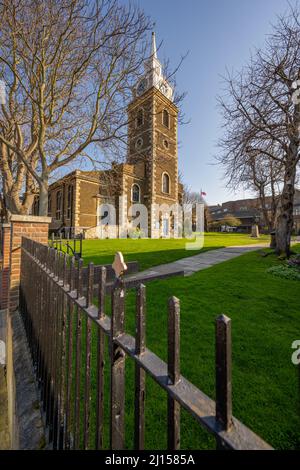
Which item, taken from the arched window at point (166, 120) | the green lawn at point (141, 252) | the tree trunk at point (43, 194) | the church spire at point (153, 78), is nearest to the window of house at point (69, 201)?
the green lawn at point (141, 252)

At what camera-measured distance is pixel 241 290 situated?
16.9 ft

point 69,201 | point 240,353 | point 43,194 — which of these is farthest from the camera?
point 69,201

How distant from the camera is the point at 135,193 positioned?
28.0 m

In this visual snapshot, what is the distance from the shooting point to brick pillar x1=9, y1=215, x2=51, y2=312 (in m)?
4.41

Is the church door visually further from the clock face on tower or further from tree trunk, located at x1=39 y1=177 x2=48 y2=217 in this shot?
tree trunk, located at x1=39 y1=177 x2=48 y2=217

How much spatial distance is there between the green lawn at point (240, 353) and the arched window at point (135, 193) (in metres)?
22.9

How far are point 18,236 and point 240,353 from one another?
439 cm

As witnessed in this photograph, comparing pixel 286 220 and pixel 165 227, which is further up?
pixel 165 227

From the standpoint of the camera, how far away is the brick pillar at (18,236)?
→ 441 cm

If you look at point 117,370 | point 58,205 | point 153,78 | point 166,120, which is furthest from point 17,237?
point 166,120

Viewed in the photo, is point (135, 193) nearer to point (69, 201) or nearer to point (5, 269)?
point (69, 201)

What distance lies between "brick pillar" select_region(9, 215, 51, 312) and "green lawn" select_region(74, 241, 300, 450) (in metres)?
2.41

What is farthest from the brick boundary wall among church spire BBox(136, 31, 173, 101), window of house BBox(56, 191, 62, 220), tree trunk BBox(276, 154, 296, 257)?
window of house BBox(56, 191, 62, 220)

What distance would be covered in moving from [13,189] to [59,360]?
912 cm
